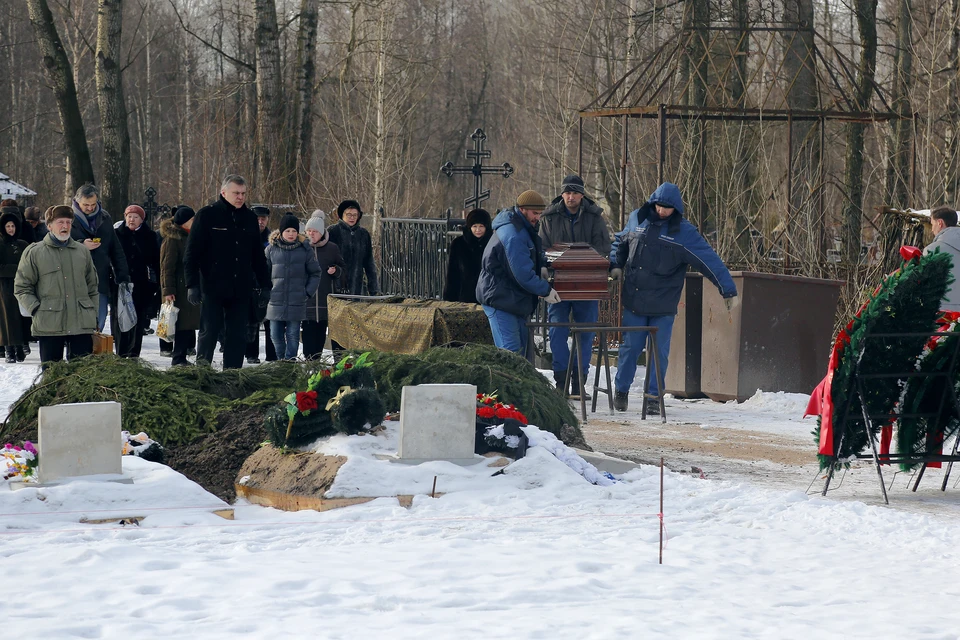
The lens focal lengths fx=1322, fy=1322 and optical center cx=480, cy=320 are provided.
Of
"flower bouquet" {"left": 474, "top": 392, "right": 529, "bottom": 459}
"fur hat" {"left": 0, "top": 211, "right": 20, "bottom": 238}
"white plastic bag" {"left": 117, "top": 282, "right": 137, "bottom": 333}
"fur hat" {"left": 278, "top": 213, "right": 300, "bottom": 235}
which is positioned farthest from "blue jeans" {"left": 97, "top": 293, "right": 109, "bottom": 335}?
"flower bouquet" {"left": 474, "top": 392, "right": 529, "bottom": 459}

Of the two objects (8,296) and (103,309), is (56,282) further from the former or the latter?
(8,296)

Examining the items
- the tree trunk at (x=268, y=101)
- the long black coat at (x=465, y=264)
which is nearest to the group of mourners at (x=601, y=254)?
the long black coat at (x=465, y=264)

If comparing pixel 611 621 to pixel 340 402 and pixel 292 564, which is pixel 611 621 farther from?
pixel 340 402

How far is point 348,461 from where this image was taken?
6.80 metres

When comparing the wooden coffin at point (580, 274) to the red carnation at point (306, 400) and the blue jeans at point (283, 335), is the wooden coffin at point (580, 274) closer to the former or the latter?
the blue jeans at point (283, 335)

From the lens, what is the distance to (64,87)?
19.2m

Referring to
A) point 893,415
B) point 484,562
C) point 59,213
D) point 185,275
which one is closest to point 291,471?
point 484,562

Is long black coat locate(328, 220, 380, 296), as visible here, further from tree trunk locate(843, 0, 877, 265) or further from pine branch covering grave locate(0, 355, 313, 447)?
tree trunk locate(843, 0, 877, 265)

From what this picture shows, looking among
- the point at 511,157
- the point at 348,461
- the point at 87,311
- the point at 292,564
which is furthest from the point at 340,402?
the point at 511,157

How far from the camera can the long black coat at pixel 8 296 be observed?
1312 cm

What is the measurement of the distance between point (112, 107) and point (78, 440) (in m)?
13.1

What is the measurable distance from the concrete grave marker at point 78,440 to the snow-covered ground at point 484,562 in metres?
0.20

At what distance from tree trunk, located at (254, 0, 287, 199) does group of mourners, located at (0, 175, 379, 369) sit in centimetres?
696

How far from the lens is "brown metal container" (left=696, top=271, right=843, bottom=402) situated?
1148 cm
